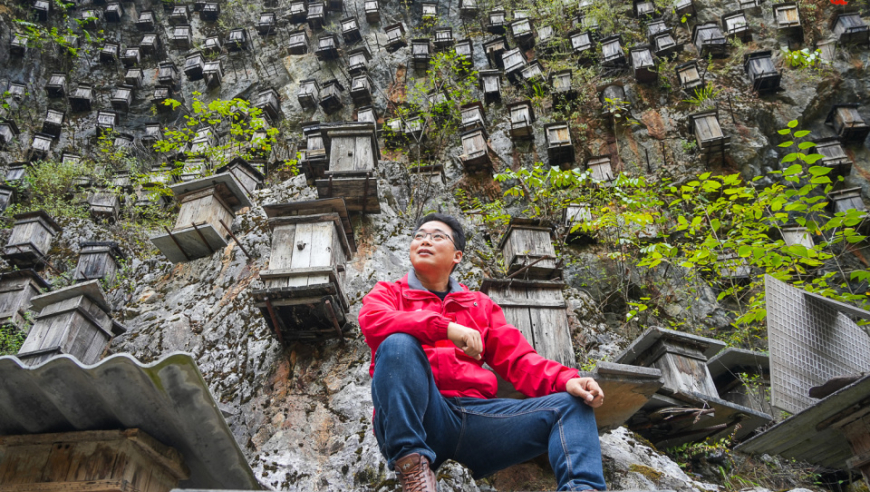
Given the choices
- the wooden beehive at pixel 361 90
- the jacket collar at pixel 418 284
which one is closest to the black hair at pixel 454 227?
the jacket collar at pixel 418 284

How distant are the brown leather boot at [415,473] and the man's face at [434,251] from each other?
4.56ft

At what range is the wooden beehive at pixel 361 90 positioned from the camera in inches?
643

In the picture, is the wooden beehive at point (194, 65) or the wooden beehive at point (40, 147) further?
the wooden beehive at point (194, 65)

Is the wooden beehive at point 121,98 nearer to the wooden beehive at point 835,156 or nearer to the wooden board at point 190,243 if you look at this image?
the wooden board at point 190,243

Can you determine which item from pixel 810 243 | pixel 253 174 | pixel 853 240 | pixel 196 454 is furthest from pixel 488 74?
pixel 196 454

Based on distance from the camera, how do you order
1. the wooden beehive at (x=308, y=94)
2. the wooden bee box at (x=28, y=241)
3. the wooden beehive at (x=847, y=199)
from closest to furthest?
the wooden bee box at (x=28, y=241) → the wooden beehive at (x=847, y=199) → the wooden beehive at (x=308, y=94)

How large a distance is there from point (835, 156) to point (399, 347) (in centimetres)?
1331

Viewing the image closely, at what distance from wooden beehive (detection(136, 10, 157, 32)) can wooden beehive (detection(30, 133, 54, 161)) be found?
7.09 metres

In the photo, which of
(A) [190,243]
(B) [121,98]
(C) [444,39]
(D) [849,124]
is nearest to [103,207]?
(A) [190,243]

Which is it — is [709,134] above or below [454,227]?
above

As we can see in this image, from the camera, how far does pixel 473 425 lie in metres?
2.93

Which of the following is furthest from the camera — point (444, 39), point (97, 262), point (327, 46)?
point (327, 46)

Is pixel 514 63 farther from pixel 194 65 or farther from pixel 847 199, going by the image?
pixel 194 65

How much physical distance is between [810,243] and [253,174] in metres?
10.9
